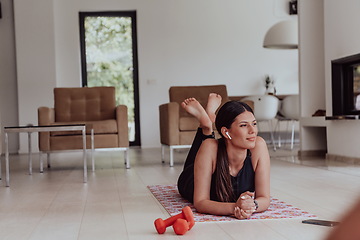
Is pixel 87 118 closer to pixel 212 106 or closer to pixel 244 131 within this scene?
pixel 212 106

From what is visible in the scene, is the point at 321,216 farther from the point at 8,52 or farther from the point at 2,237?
the point at 8,52

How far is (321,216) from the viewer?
225cm

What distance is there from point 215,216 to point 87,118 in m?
3.54

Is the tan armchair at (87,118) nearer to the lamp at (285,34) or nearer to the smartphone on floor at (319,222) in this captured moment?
the lamp at (285,34)

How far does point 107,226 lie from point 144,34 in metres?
6.78

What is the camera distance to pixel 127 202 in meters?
2.88

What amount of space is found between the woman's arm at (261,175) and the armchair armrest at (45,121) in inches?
118

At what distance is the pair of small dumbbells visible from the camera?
1.91 m

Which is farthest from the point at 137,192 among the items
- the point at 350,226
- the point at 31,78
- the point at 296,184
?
the point at 31,78

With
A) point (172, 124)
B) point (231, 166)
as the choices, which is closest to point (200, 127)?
point (231, 166)

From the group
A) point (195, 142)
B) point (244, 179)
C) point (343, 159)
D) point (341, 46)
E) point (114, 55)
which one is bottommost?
point (343, 159)

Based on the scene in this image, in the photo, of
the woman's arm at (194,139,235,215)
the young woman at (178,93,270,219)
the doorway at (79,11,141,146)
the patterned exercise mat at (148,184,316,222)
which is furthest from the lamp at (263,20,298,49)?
the woman's arm at (194,139,235,215)

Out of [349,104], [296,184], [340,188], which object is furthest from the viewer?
[349,104]

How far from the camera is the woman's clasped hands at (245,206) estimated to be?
2.07m
